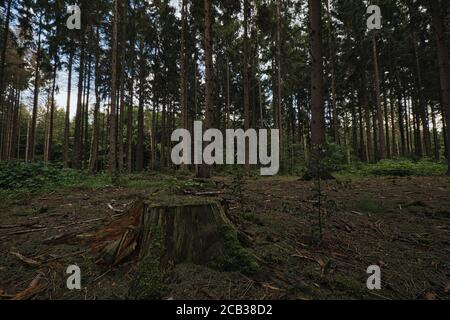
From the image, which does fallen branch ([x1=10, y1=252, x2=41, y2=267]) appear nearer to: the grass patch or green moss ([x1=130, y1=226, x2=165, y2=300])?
green moss ([x1=130, y1=226, x2=165, y2=300])

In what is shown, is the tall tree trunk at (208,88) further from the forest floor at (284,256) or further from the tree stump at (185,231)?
the tree stump at (185,231)

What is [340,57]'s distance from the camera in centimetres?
2194

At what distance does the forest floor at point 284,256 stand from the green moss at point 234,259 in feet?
0.22

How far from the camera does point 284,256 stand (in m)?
3.04

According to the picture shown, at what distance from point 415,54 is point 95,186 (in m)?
25.4

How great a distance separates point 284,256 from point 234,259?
70 centimetres

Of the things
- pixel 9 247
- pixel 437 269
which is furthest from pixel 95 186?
pixel 437 269

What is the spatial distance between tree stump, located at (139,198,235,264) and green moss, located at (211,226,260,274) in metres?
0.05

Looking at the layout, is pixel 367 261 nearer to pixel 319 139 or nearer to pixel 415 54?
pixel 319 139

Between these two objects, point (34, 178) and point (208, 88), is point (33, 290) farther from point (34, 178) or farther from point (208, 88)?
point (34, 178)

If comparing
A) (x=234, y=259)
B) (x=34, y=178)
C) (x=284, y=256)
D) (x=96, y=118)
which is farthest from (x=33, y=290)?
(x=96, y=118)

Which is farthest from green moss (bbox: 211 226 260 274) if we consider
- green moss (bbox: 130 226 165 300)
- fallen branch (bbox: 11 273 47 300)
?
fallen branch (bbox: 11 273 47 300)

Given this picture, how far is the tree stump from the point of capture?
2.73 m

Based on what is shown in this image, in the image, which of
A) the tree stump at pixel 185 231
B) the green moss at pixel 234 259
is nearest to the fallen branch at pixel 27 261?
the tree stump at pixel 185 231
